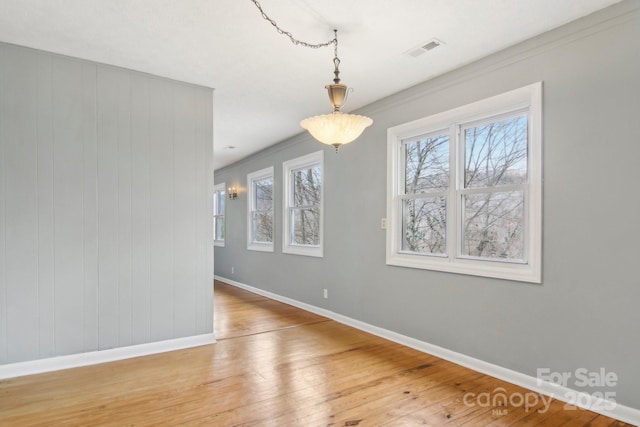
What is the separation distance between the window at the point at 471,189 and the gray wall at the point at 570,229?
91 millimetres

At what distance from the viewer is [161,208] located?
11.7ft

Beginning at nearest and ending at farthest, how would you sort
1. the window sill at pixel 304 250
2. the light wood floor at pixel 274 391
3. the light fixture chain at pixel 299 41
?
1. the light wood floor at pixel 274 391
2. the light fixture chain at pixel 299 41
3. the window sill at pixel 304 250

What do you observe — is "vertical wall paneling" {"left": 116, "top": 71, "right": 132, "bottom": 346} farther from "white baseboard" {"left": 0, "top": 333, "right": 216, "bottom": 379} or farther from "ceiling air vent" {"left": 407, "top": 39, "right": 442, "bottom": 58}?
"ceiling air vent" {"left": 407, "top": 39, "right": 442, "bottom": 58}

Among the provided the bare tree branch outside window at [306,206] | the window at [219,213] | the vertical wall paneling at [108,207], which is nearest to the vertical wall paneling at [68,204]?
the vertical wall paneling at [108,207]

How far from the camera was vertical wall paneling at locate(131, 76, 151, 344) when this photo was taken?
343 cm

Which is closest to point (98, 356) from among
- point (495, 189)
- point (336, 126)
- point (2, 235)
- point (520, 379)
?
point (2, 235)

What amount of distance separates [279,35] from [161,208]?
1979 mm

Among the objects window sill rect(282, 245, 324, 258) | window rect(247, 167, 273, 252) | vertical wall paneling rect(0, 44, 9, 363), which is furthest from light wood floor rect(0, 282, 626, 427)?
window rect(247, 167, 273, 252)

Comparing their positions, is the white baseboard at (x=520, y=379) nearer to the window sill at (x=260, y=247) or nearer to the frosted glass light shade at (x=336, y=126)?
the frosted glass light shade at (x=336, y=126)

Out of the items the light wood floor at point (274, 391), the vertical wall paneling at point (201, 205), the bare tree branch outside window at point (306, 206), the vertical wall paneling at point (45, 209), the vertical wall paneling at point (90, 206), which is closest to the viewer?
the light wood floor at point (274, 391)

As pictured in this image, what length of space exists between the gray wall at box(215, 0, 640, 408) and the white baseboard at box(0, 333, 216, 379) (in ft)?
7.08

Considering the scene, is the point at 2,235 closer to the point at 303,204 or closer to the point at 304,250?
the point at 304,250

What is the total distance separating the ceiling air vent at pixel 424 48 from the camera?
285 cm

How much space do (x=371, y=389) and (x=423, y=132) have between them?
2432 mm
